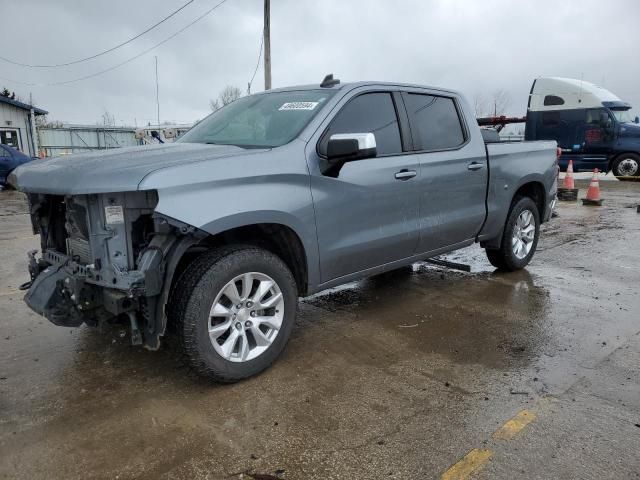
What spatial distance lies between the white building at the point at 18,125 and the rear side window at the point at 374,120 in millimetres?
23305

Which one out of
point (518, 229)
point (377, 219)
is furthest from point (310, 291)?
point (518, 229)

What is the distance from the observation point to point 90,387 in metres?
3.20

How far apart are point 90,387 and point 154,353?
0.56 metres

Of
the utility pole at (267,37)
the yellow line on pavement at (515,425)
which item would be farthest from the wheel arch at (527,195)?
the utility pole at (267,37)

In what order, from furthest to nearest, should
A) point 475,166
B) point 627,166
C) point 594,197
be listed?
point 627,166, point 594,197, point 475,166

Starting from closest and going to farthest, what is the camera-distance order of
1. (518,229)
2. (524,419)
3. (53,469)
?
1. (53,469)
2. (524,419)
3. (518,229)

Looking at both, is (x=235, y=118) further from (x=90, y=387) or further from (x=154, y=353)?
(x=90, y=387)

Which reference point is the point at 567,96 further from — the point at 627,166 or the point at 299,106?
the point at 299,106

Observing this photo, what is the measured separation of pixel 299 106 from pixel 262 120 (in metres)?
0.32

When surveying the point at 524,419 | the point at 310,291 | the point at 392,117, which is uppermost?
the point at 392,117

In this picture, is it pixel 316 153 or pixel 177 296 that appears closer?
pixel 177 296

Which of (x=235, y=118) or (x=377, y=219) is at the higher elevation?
(x=235, y=118)

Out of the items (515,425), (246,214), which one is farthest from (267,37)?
(515,425)

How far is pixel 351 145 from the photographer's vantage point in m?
3.34
